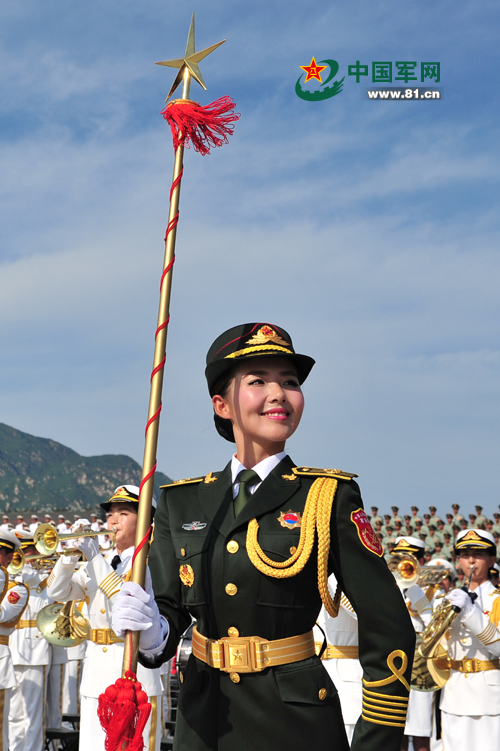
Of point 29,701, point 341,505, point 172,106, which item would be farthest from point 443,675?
point 172,106

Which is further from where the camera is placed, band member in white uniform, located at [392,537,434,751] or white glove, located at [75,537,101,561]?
band member in white uniform, located at [392,537,434,751]

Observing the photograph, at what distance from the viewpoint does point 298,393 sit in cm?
334

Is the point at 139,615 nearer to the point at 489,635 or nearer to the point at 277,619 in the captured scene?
the point at 277,619

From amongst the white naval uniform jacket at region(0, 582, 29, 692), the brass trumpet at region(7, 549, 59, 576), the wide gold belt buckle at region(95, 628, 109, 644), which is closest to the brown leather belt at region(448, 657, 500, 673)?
the wide gold belt buckle at region(95, 628, 109, 644)

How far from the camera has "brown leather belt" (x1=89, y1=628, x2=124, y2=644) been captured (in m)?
7.74

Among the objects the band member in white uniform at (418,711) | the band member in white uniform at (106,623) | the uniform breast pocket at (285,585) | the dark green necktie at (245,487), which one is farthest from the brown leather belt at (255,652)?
the band member in white uniform at (418,711)

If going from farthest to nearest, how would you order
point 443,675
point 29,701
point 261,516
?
point 29,701, point 443,675, point 261,516

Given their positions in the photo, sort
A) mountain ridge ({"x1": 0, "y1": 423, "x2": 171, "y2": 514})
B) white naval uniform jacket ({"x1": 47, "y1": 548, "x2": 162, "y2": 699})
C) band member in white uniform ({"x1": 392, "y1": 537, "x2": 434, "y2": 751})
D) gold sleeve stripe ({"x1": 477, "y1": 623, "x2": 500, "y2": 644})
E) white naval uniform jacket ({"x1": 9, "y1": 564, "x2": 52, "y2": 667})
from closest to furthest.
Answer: white naval uniform jacket ({"x1": 47, "y1": 548, "x2": 162, "y2": 699})
gold sleeve stripe ({"x1": 477, "y1": 623, "x2": 500, "y2": 644})
band member in white uniform ({"x1": 392, "y1": 537, "x2": 434, "y2": 751})
white naval uniform jacket ({"x1": 9, "y1": 564, "x2": 52, "y2": 667})
mountain ridge ({"x1": 0, "y1": 423, "x2": 171, "y2": 514})

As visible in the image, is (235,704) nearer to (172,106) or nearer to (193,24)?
(172,106)

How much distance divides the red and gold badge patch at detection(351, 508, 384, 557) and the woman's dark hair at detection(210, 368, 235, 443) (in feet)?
2.35

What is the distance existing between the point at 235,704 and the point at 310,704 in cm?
27

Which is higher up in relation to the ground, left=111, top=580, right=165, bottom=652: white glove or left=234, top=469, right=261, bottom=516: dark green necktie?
left=234, top=469, right=261, bottom=516: dark green necktie

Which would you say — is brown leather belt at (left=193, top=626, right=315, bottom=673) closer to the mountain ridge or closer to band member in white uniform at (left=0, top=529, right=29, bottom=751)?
band member in white uniform at (left=0, top=529, right=29, bottom=751)

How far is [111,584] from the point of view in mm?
7730
